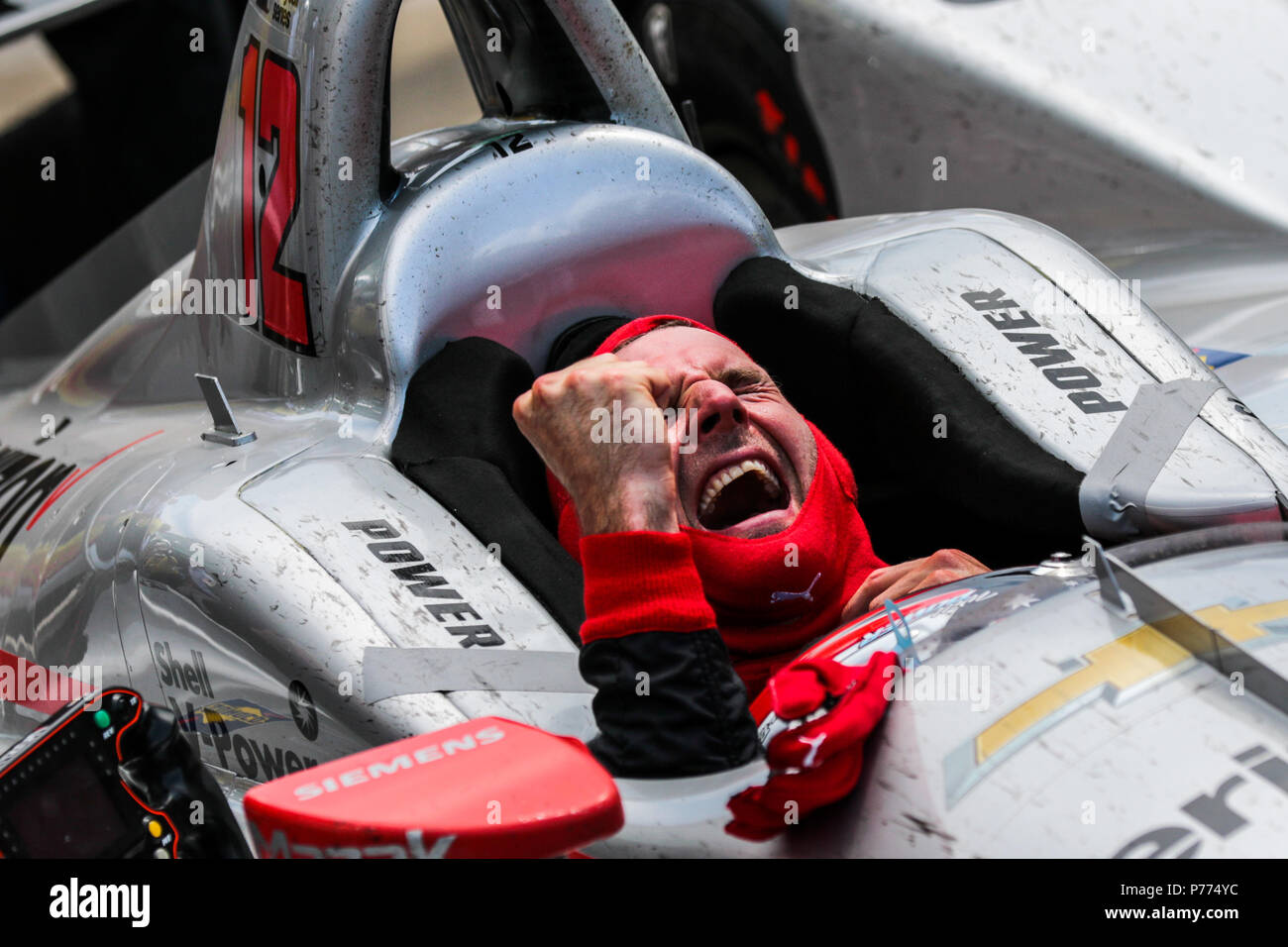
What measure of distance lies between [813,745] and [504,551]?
17.8 inches

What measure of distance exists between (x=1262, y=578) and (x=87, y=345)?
191cm

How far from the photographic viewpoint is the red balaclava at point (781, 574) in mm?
1423

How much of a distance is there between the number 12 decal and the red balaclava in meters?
0.40

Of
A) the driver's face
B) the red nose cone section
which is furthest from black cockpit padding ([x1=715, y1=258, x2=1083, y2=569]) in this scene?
the red nose cone section

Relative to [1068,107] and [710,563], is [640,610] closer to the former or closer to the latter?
[710,563]

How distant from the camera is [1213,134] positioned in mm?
2625

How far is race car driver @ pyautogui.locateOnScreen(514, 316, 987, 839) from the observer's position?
1.03m

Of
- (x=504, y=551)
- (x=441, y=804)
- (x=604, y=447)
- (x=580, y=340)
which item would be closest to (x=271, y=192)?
(x=580, y=340)

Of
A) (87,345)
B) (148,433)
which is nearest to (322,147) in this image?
(148,433)

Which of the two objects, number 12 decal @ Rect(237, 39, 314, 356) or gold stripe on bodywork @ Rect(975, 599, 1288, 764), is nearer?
gold stripe on bodywork @ Rect(975, 599, 1288, 764)

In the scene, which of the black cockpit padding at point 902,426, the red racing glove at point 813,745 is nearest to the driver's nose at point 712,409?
the black cockpit padding at point 902,426

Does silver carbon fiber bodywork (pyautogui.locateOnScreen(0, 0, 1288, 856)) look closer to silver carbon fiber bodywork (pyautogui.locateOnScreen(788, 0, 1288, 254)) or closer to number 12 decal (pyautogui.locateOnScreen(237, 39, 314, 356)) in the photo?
number 12 decal (pyautogui.locateOnScreen(237, 39, 314, 356))

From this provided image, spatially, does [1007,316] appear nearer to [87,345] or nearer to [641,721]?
[641,721]

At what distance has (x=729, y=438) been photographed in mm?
1484
